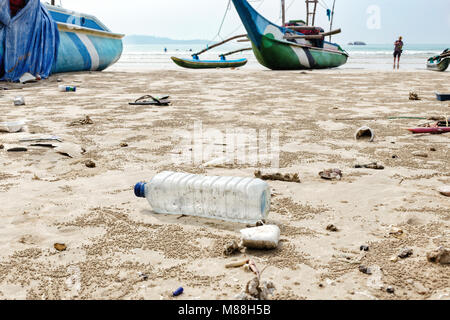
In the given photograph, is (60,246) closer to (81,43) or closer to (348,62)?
(81,43)

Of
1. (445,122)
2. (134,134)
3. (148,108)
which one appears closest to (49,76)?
(148,108)

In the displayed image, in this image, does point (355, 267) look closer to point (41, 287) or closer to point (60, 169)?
point (41, 287)

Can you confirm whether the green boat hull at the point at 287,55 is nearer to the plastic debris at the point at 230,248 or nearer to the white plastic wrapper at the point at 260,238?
the white plastic wrapper at the point at 260,238

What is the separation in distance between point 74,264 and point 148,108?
4782 millimetres

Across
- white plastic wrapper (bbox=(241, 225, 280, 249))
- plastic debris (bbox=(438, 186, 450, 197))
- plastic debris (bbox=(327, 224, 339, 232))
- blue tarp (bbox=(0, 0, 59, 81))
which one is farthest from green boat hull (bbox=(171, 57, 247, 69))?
white plastic wrapper (bbox=(241, 225, 280, 249))

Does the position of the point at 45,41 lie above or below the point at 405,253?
above

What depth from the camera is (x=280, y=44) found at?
16328mm

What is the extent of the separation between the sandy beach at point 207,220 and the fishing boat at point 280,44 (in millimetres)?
11624

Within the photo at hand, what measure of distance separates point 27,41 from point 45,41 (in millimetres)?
664

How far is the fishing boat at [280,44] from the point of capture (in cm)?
1564

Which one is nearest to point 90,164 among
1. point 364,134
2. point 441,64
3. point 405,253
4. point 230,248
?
point 230,248

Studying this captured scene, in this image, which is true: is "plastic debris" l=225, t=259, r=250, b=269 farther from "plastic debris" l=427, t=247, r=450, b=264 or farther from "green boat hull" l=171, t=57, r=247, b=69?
"green boat hull" l=171, t=57, r=247, b=69

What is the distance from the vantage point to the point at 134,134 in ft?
15.0

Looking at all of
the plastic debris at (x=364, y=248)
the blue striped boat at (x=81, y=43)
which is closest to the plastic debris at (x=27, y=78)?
the blue striped boat at (x=81, y=43)
